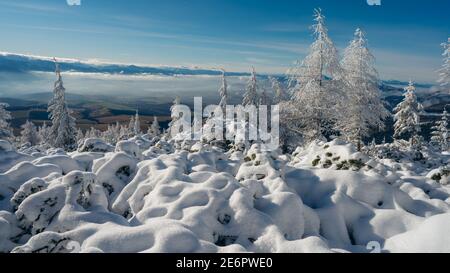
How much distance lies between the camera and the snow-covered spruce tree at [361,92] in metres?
28.1

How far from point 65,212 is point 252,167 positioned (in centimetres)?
560

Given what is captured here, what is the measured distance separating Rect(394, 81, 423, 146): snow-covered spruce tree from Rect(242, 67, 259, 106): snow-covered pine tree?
60.8 feet

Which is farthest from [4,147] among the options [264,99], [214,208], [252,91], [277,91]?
[264,99]

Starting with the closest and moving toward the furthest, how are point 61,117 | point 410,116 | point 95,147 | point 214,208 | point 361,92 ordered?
1. point 214,208
2. point 95,147
3. point 361,92
4. point 61,117
5. point 410,116

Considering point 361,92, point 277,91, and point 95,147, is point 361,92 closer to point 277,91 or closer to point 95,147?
point 277,91

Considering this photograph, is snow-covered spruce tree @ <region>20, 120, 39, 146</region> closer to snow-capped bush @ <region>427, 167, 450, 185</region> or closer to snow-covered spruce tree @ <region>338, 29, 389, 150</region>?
snow-covered spruce tree @ <region>338, 29, 389, 150</region>

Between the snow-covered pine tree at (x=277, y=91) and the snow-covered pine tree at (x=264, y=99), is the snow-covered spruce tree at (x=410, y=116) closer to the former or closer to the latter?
the snow-covered pine tree at (x=277, y=91)

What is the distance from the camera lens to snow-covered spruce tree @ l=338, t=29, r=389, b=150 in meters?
28.1

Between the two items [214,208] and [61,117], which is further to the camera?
[61,117]

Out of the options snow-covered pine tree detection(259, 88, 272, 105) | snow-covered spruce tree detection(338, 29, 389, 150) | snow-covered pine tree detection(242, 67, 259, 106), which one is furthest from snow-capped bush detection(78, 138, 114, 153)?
snow-covered pine tree detection(259, 88, 272, 105)

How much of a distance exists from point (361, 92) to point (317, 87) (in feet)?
24.2

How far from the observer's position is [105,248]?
5.59 metres

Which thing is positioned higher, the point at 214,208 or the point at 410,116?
the point at 410,116

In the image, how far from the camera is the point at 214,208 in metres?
7.30
